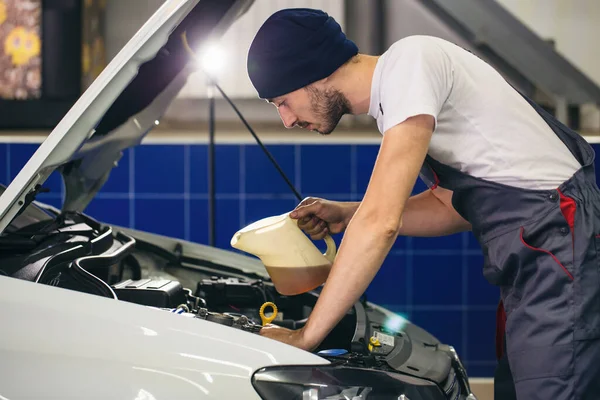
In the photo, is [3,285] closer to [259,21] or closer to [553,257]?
[553,257]

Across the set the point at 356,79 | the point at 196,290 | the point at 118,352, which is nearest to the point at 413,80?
the point at 356,79

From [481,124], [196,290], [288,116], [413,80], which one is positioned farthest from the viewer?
[196,290]

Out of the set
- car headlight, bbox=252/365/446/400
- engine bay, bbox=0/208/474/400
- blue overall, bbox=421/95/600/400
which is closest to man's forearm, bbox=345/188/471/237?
engine bay, bbox=0/208/474/400

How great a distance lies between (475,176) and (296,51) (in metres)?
0.48

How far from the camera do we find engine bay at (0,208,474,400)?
1666mm

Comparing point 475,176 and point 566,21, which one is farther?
point 566,21

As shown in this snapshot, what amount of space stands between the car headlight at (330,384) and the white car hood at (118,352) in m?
0.02

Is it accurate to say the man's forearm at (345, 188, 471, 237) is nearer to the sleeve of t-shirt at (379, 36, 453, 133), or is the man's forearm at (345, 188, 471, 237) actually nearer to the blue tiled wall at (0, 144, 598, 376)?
the sleeve of t-shirt at (379, 36, 453, 133)

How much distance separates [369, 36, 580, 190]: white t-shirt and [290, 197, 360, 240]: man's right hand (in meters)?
0.37

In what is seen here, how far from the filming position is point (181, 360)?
4.46ft

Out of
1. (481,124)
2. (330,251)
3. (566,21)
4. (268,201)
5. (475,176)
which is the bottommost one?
(268,201)

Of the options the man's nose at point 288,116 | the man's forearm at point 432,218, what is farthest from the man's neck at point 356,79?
the man's forearm at point 432,218

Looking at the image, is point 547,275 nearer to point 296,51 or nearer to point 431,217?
point 431,217

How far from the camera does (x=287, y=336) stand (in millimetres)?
1514
